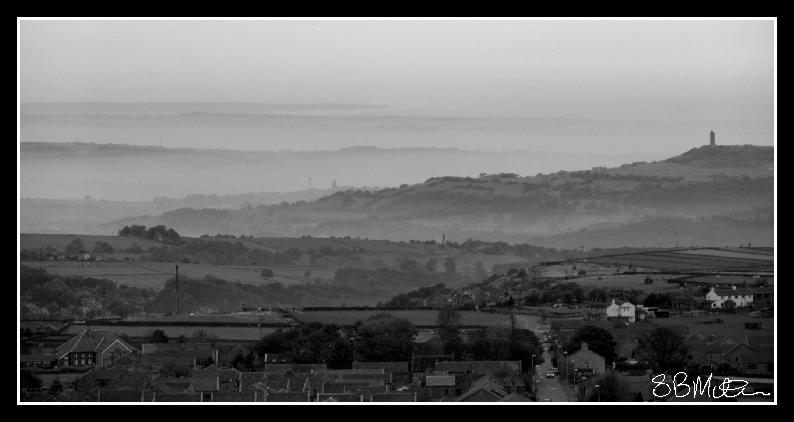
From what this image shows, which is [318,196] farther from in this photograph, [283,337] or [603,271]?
[283,337]

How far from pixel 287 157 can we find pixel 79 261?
11.7m

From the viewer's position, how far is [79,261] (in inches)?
2032

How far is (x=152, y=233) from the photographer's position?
57844 millimetres

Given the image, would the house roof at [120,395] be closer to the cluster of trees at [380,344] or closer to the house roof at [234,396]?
the house roof at [234,396]

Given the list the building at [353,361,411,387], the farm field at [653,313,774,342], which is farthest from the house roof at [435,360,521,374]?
the farm field at [653,313,774,342]

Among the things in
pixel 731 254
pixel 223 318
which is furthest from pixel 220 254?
pixel 223 318

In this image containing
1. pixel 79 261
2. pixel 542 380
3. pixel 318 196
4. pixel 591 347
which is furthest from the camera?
pixel 318 196

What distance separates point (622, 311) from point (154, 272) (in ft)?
57.9

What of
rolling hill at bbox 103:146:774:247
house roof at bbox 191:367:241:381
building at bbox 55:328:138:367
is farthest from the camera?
rolling hill at bbox 103:146:774:247

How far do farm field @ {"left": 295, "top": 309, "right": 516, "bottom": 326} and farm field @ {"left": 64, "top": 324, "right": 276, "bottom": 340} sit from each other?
157 centimetres

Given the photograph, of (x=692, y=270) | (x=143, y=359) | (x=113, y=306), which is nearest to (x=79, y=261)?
(x=113, y=306)

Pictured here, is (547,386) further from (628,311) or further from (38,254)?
(38,254)

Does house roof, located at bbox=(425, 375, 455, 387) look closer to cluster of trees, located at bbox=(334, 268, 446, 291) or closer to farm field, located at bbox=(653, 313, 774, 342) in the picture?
farm field, located at bbox=(653, 313, 774, 342)
